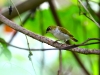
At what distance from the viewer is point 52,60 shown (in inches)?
52.1

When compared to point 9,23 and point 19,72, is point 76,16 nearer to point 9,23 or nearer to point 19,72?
point 9,23

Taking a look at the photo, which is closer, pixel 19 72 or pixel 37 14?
pixel 19 72

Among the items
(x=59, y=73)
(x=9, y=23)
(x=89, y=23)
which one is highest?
(x=89, y=23)

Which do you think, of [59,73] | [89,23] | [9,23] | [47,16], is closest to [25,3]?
[47,16]

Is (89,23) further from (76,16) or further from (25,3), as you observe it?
(25,3)

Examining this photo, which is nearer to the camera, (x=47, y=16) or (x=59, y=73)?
(x=59, y=73)

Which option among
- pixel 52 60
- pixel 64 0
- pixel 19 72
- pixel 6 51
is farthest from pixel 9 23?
pixel 64 0

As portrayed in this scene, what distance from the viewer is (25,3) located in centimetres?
111

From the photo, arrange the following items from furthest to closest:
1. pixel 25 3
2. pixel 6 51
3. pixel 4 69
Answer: pixel 25 3 < pixel 6 51 < pixel 4 69

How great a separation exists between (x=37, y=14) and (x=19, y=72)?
931 millimetres

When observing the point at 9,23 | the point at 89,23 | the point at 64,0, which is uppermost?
the point at 64,0

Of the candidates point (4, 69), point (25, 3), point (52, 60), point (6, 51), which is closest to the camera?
point (4, 69)

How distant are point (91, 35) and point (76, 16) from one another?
12 centimetres

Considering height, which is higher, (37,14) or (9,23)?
(37,14)
